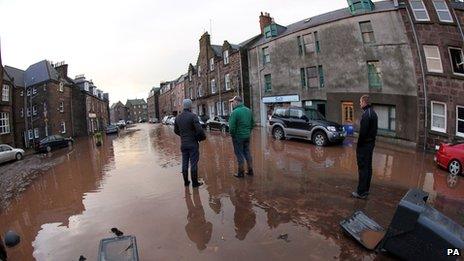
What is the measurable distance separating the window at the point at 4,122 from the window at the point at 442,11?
116 ft

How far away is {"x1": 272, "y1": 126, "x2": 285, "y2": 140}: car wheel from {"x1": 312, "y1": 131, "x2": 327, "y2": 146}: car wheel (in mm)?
2566

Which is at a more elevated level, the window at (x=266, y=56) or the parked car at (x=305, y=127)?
the window at (x=266, y=56)

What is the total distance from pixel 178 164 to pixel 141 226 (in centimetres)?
649

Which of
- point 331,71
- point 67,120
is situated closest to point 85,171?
point 331,71

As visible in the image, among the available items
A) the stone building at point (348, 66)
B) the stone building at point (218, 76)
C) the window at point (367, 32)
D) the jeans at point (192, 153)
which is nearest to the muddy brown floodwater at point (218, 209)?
the jeans at point (192, 153)

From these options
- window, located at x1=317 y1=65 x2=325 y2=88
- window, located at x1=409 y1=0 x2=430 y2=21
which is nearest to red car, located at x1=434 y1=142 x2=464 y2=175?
window, located at x1=409 y1=0 x2=430 y2=21

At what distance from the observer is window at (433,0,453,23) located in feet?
61.9

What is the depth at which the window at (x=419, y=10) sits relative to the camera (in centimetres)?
1966

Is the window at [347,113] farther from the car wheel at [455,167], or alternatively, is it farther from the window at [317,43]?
the car wheel at [455,167]

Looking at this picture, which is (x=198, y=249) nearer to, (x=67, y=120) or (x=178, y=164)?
(x=178, y=164)

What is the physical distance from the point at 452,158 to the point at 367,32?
532 inches

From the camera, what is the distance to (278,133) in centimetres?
1986

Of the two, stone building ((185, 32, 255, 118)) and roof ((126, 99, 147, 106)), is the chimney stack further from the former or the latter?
roof ((126, 99, 147, 106))

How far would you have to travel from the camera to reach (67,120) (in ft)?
153
